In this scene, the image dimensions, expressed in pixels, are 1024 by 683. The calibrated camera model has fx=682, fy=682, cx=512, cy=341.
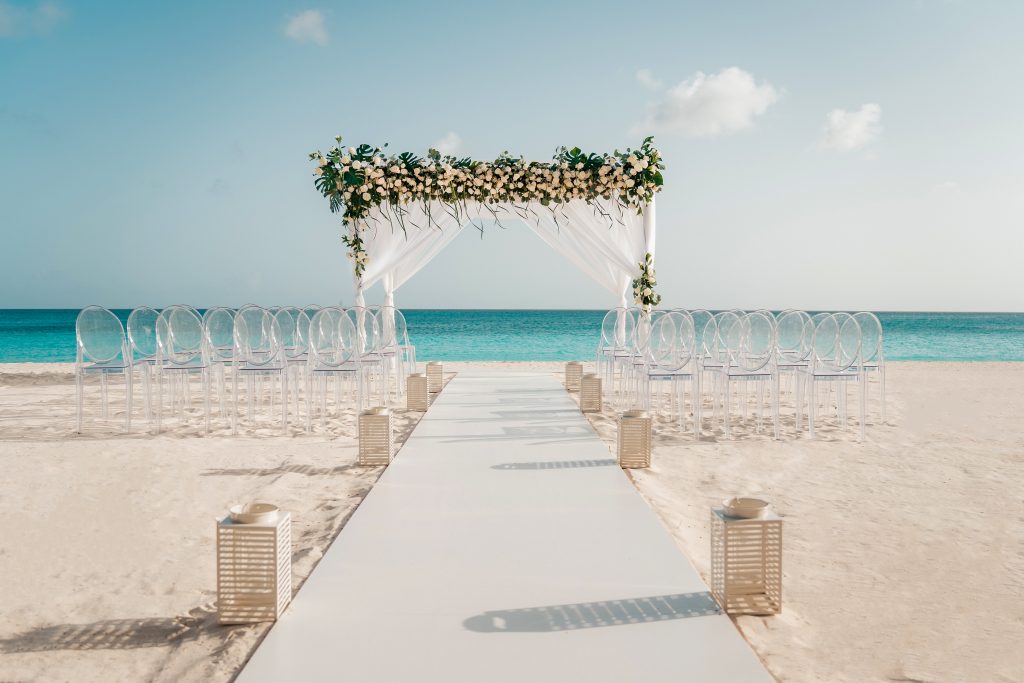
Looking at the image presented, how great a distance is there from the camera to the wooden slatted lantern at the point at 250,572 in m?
2.27

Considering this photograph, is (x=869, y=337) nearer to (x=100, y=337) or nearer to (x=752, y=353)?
(x=752, y=353)

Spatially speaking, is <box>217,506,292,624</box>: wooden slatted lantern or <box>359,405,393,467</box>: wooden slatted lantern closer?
<box>217,506,292,624</box>: wooden slatted lantern

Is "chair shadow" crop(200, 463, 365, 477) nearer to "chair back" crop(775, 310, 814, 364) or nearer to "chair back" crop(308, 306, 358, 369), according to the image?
"chair back" crop(308, 306, 358, 369)

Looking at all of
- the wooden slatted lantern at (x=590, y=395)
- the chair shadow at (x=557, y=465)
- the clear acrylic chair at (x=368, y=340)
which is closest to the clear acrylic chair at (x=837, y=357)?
A: the wooden slatted lantern at (x=590, y=395)

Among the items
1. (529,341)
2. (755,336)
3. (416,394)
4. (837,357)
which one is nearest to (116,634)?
(416,394)

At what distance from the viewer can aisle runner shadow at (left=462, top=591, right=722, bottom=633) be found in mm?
2162

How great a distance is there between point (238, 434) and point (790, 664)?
16.3 ft

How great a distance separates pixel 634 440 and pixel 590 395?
2.25 m

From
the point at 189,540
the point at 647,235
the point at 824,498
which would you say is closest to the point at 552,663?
the point at 189,540

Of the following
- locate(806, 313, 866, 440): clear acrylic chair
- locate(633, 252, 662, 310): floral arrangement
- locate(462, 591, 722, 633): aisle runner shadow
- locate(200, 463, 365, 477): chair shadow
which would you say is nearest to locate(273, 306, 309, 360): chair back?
locate(200, 463, 365, 477): chair shadow

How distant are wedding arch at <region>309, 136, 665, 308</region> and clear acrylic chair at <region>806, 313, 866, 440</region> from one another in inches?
82.8

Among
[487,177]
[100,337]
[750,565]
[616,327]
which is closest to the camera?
[750,565]

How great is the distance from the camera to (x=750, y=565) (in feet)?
7.80

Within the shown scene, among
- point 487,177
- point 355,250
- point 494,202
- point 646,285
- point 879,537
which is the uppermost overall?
point 487,177
